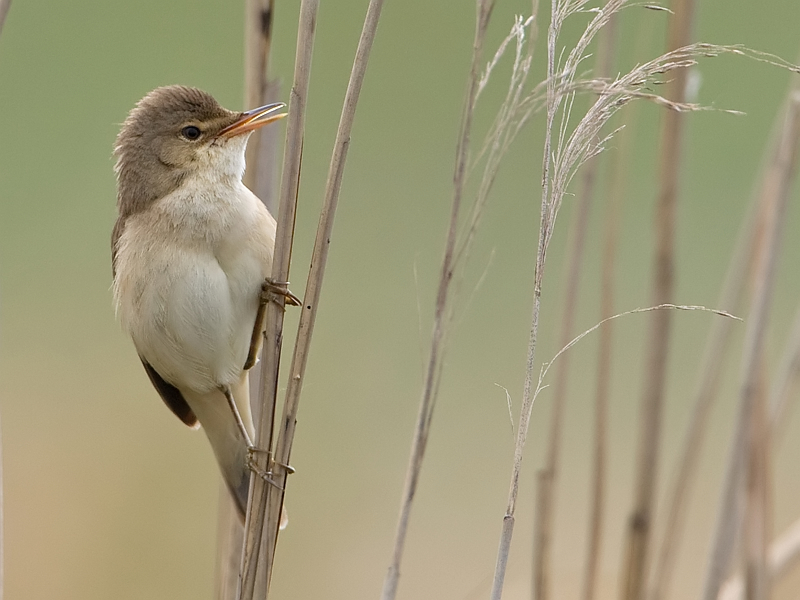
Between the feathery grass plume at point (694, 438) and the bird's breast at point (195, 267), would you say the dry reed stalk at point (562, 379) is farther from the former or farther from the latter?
the bird's breast at point (195, 267)

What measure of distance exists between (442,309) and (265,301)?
522mm

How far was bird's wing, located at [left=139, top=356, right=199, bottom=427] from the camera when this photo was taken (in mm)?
2379

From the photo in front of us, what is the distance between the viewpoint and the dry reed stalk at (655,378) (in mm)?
2184

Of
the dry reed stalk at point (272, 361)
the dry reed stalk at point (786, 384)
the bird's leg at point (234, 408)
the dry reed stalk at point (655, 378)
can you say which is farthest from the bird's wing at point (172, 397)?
the dry reed stalk at point (786, 384)

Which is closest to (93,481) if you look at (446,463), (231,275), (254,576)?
(446,463)

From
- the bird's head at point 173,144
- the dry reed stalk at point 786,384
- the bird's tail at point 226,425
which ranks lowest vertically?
the bird's tail at point 226,425

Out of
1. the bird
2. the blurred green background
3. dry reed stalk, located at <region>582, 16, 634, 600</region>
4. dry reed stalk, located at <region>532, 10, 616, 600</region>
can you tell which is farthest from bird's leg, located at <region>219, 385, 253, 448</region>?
the blurred green background

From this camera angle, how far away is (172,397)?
8.02 feet

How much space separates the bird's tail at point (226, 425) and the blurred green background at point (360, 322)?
130 centimetres

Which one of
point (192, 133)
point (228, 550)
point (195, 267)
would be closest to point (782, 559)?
point (228, 550)

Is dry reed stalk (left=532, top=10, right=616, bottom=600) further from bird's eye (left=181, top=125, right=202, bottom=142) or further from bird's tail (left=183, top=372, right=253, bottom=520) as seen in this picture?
bird's eye (left=181, top=125, right=202, bottom=142)

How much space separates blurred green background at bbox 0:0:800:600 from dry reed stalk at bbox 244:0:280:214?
1623 mm

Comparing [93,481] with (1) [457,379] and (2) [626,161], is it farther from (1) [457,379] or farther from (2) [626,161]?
(2) [626,161]

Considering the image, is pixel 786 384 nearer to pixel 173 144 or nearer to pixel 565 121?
pixel 565 121
